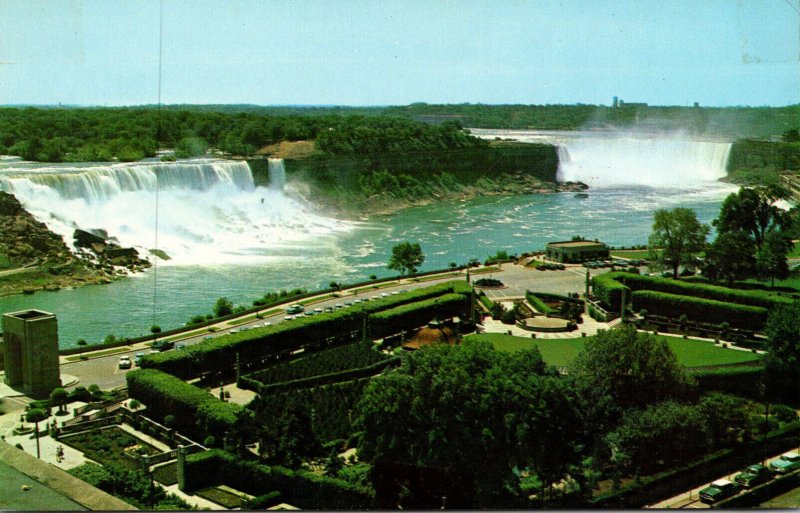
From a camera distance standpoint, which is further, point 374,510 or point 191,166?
point 191,166

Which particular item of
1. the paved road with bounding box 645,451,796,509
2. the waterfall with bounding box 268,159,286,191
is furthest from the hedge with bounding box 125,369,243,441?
the waterfall with bounding box 268,159,286,191

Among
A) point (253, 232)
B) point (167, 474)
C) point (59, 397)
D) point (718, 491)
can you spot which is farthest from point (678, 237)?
point (253, 232)

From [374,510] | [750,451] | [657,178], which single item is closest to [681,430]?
[750,451]

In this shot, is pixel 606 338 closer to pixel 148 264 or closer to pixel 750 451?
pixel 750 451

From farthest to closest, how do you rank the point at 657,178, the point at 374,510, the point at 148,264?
1. the point at 657,178
2. the point at 148,264
3. the point at 374,510

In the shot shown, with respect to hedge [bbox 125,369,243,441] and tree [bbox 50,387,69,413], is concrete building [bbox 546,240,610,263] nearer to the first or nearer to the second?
hedge [bbox 125,369,243,441]

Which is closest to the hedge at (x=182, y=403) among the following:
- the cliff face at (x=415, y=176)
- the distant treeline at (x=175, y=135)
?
the cliff face at (x=415, y=176)
